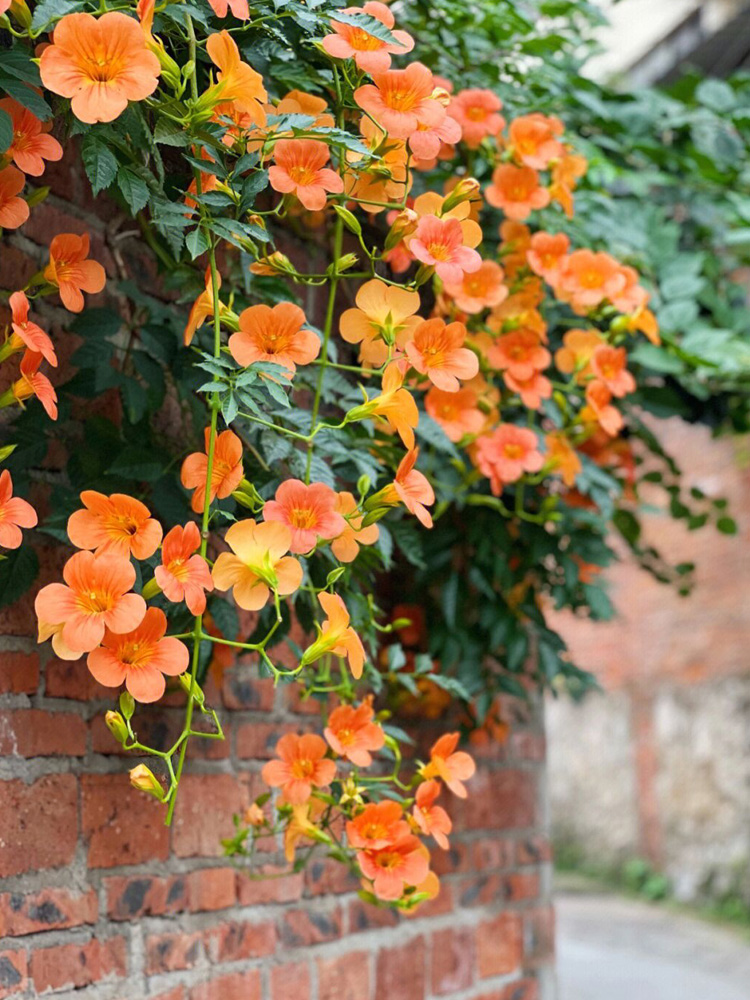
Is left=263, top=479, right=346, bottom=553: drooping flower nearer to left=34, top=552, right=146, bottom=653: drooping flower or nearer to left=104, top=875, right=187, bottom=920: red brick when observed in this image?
left=34, top=552, right=146, bottom=653: drooping flower

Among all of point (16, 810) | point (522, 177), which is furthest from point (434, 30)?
point (16, 810)

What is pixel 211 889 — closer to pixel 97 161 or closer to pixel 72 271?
pixel 72 271

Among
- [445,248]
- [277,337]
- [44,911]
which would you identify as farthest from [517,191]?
[44,911]

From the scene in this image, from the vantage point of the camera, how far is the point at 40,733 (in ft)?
3.46

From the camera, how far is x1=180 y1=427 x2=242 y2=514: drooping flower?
2.98 feet

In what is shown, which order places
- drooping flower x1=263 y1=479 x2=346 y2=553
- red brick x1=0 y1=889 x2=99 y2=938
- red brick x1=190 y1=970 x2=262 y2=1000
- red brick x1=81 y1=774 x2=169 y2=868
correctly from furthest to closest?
1. red brick x1=190 y1=970 x2=262 y2=1000
2. red brick x1=81 y1=774 x2=169 y2=868
3. red brick x1=0 y1=889 x2=99 y2=938
4. drooping flower x1=263 y1=479 x2=346 y2=553

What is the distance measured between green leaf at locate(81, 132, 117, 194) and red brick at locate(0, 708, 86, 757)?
0.52 meters

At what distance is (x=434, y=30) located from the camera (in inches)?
55.9

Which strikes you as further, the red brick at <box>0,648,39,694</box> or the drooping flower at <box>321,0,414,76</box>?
the red brick at <box>0,648,39,694</box>

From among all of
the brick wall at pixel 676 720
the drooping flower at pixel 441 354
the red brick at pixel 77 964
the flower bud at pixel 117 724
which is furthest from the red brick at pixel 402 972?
the brick wall at pixel 676 720

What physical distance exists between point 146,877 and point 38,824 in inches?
7.0

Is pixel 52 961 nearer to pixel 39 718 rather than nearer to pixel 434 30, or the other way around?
pixel 39 718

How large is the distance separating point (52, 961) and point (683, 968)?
4653mm

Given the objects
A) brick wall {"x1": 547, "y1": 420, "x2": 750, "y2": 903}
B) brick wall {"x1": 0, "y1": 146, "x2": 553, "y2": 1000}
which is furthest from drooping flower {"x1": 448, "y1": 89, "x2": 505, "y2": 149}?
brick wall {"x1": 547, "y1": 420, "x2": 750, "y2": 903}
